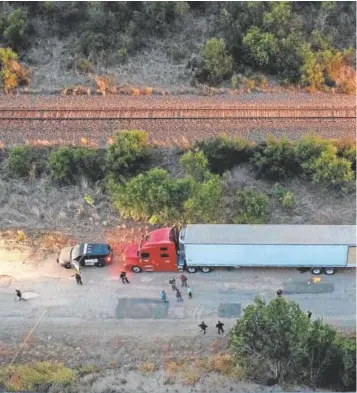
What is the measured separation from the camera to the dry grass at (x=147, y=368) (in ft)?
89.1

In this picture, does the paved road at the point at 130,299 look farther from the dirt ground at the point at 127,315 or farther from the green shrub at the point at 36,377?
the green shrub at the point at 36,377

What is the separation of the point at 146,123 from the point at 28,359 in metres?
16.4

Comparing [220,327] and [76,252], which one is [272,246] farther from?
[76,252]

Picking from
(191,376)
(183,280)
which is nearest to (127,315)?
(183,280)

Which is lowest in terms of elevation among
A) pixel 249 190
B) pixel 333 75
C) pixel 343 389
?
pixel 343 389

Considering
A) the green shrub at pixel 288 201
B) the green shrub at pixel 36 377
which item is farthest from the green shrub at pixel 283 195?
the green shrub at pixel 36 377

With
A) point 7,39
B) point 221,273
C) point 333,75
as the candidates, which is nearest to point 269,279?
point 221,273

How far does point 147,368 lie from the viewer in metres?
27.2

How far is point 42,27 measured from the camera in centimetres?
4716

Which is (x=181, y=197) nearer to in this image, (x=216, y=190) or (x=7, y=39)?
(x=216, y=190)

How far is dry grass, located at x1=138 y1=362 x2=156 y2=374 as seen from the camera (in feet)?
89.1

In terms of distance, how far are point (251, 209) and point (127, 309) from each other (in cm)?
772

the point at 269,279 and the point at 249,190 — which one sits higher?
the point at 249,190

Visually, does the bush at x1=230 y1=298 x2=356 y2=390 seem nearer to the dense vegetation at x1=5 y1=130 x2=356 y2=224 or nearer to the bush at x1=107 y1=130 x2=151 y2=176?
the dense vegetation at x1=5 y1=130 x2=356 y2=224
